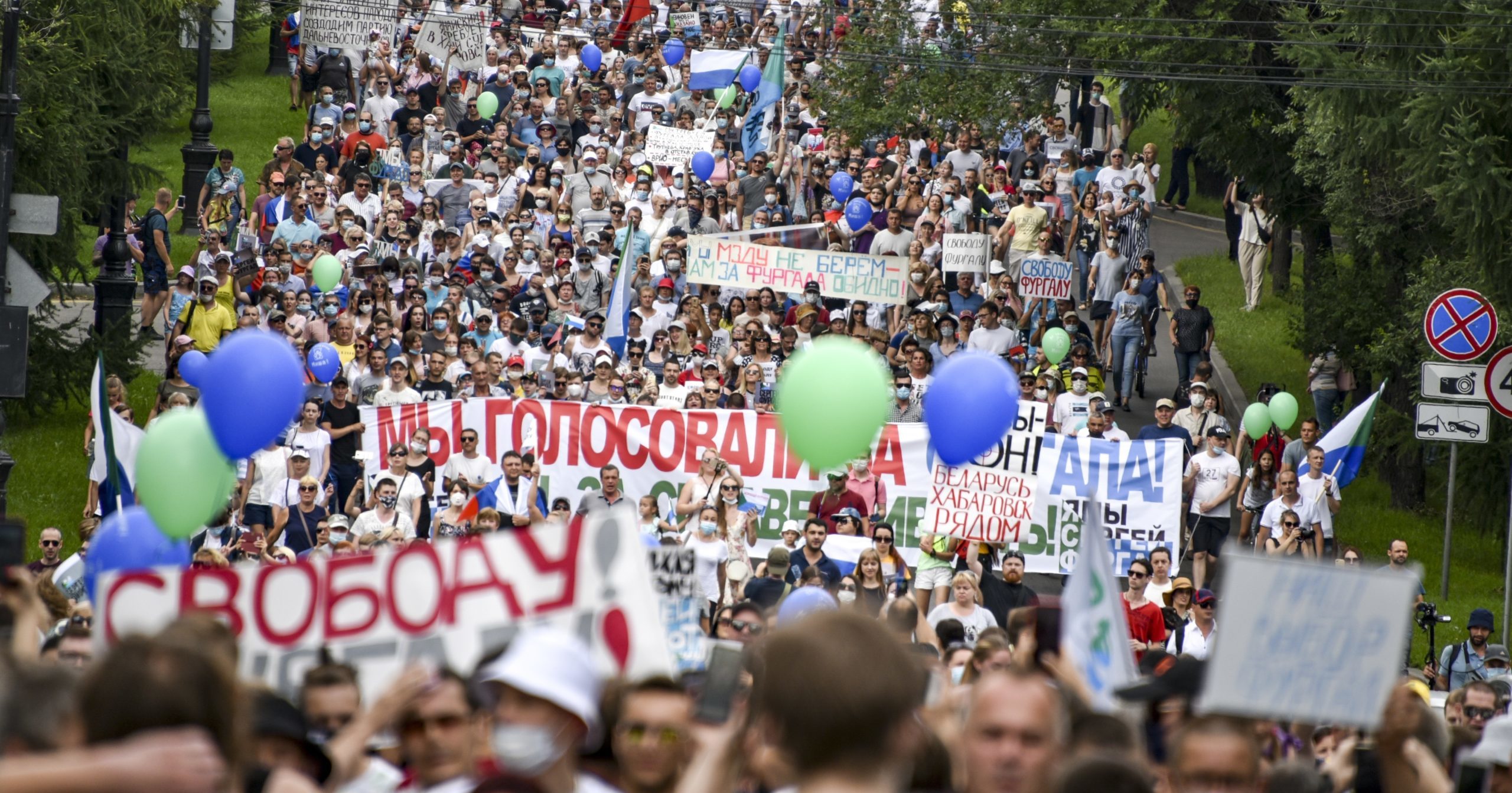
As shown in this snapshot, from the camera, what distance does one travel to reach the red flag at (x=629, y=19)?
31.7 metres

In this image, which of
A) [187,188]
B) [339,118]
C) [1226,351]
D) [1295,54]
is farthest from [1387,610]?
[187,188]

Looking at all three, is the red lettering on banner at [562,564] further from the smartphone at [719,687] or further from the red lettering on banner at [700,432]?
the red lettering on banner at [700,432]

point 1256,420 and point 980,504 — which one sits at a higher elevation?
point 1256,420

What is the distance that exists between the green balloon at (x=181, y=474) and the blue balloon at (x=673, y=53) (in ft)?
71.6

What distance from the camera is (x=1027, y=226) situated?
22.4 meters

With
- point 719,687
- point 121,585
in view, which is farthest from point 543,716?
point 121,585

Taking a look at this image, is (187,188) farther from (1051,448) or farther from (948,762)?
(948,762)

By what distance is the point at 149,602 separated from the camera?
223 inches

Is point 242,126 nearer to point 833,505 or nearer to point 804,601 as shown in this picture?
point 833,505

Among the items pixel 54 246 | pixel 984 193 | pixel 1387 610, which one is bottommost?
pixel 1387 610

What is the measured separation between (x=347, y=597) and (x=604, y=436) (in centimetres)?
1106

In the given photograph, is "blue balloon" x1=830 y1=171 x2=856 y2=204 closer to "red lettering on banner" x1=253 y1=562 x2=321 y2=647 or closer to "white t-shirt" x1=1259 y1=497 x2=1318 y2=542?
"white t-shirt" x1=1259 y1=497 x2=1318 y2=542

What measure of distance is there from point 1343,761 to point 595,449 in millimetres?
11651

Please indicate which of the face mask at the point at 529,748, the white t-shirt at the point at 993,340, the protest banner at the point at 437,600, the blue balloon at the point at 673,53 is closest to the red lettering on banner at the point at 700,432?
the white t-shirt at the point at 993,340
